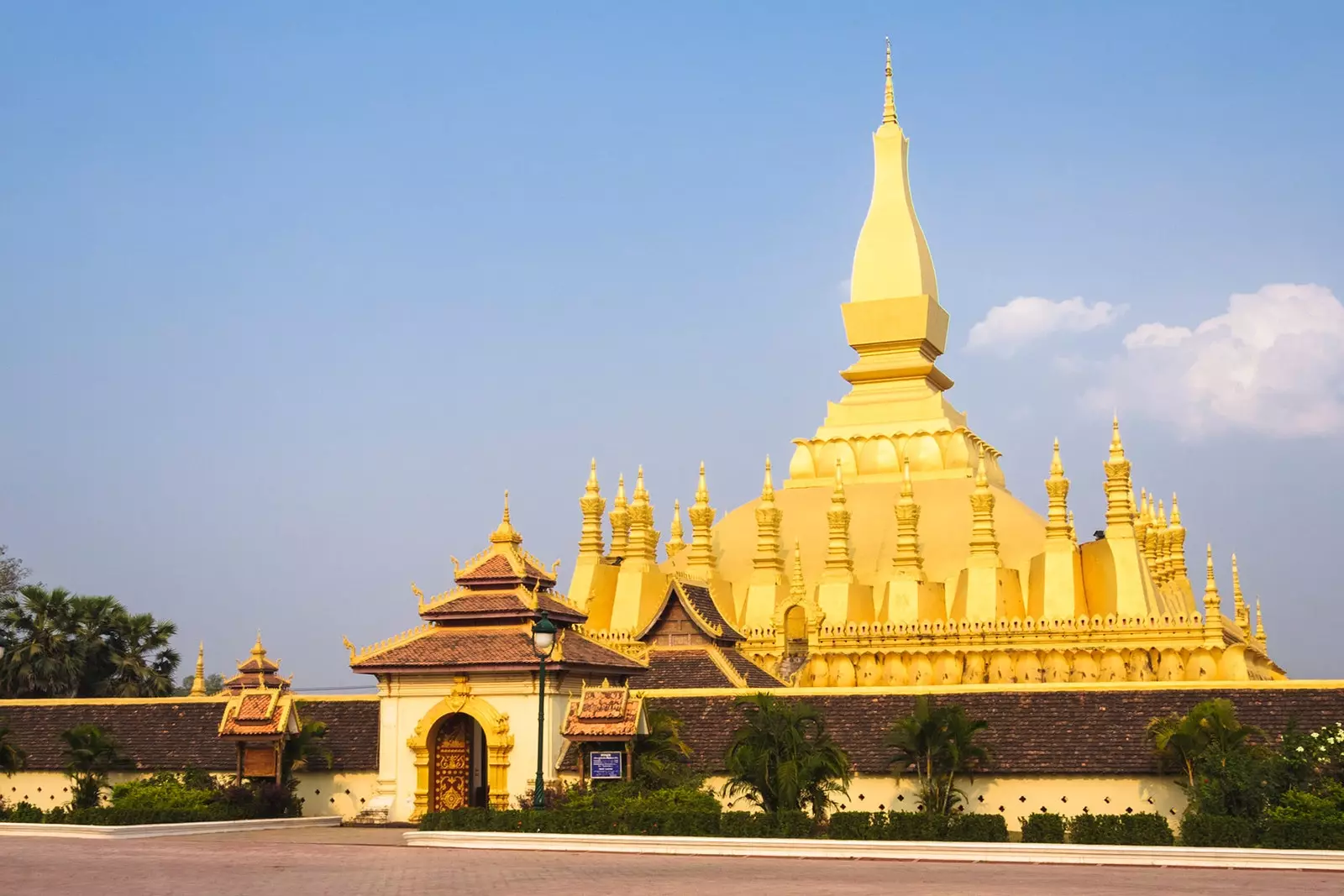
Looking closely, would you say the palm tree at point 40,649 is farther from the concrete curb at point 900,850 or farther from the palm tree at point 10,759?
the concrete curb at point 900,850

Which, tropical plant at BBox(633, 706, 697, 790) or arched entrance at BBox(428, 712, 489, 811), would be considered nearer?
Answer: tropical plant at BBox(633, 706, 697, 790)

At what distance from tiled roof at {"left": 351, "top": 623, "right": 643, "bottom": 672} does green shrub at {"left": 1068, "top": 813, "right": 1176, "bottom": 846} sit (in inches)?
367

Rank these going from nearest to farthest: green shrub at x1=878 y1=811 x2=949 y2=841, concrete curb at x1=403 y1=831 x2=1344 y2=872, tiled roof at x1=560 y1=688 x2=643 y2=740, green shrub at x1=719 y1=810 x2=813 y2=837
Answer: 1. concrete curb at x1=403 y1=831 x2=1344 y2=872
2. green shrub at x1=878 y1=811 x2=949 y2=841
3. green shrub at x1=719 y1=810 x2=813 y2=837
4. tiled roof at x1=560 y1=688 x2=643 y2=740

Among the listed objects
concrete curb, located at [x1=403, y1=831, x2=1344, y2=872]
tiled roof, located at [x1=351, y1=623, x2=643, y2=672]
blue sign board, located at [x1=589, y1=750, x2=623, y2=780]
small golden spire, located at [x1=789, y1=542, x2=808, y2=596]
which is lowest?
concrete curb, located at [x1=403, y1=831, x2=1344, y2=872]

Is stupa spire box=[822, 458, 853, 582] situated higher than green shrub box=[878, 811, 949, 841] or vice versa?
stupa spire box=[822, 458, 853, 582]

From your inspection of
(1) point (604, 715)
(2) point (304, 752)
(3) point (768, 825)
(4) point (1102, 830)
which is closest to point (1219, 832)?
(4) point (1102, 830)

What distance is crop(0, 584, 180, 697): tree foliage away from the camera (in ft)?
146

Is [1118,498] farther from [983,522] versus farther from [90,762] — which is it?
[90,762]

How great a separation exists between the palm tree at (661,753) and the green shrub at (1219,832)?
8382 millimetres

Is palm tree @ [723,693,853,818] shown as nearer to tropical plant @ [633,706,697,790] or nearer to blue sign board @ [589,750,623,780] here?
tropical plant @ [633,706,697,790]

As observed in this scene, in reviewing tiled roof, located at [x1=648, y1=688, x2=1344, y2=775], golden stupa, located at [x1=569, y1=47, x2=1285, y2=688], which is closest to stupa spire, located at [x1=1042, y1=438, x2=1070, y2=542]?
golden stupa, located at [x1=569, y1=47, x2=1285, y2=688]

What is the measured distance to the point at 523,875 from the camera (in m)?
20.9

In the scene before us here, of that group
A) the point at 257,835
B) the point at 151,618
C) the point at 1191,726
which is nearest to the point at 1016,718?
the point at 1191,726

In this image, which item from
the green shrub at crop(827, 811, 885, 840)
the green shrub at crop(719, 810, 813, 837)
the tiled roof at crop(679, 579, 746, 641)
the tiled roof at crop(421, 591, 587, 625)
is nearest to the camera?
the green shrub at crop(827, 811, 885, 840)
